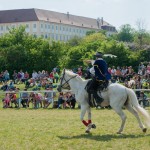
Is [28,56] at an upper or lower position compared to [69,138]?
upper

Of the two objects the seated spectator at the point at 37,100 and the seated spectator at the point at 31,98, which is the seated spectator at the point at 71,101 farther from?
the seated spectator at the point at 31,98

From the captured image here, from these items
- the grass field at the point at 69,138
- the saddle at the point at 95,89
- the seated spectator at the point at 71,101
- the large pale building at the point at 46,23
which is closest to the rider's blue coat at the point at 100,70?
the saddle at the point at 95,89

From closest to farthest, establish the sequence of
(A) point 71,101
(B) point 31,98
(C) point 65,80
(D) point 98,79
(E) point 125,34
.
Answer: (D) point 98,79 < (C) point 65,80 < (A) point 71,101 < (B) point 31,98 < (E) point 125,34

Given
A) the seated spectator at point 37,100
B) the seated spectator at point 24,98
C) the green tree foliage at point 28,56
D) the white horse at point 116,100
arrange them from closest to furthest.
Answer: the white horse at point 116,100, the seated spectator at point 37,100, the seated spectator at point 24,98, the green tree foliage at point 28,56

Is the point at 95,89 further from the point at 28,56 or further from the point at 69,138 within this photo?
the point at 28,56

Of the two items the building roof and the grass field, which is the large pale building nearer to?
the building roof

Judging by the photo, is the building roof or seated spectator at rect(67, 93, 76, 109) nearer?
seated spectator at rect(67, 93, 76, 109)

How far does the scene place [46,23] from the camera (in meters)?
150

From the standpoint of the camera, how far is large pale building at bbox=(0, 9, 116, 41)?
479ft

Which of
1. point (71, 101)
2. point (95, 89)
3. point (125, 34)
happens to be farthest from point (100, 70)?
point (125, 34)

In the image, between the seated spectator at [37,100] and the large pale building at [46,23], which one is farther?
the large pale building at [46,23]

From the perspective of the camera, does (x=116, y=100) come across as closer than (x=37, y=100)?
Yes

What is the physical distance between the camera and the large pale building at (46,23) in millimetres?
146000

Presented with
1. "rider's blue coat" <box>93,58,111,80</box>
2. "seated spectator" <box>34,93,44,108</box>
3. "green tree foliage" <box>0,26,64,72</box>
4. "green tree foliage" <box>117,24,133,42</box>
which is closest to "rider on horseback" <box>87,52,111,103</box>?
"rider's blue coat" <box>93,58,111,80</box>
